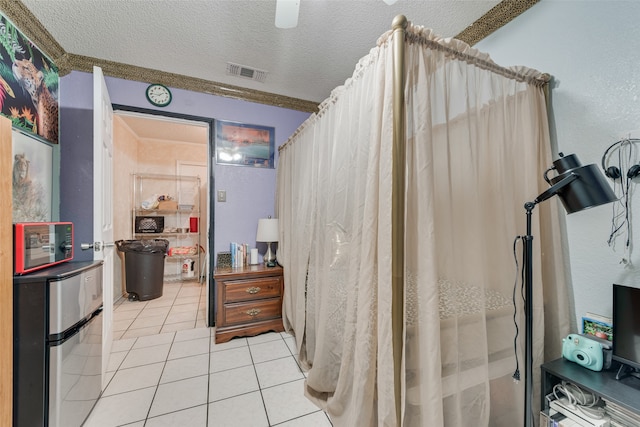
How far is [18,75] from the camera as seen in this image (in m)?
1.81

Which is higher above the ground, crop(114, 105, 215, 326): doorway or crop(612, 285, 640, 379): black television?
crop(114, 105, 215, 326): doorway

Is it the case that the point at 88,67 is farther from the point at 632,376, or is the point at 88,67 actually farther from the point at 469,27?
the point at 632,376

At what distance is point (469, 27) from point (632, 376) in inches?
93.7

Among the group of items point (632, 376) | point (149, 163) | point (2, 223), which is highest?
point (149, 163)

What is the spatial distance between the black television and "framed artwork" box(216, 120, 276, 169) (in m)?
3.02

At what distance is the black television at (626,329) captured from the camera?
1067 mm

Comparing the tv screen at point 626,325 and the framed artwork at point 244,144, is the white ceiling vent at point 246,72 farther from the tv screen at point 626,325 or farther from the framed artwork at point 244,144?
the tv screen at point 626,325

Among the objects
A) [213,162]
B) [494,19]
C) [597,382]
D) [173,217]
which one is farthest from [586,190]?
[173,217]

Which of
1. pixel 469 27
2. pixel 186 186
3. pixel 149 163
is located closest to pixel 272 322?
pixel 469 27

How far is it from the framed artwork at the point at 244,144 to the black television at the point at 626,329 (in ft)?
9.89

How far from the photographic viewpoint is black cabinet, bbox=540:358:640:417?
3.22 feet

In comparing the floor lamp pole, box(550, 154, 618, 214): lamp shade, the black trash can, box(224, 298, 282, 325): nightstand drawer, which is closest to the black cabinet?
the floor lamp pole

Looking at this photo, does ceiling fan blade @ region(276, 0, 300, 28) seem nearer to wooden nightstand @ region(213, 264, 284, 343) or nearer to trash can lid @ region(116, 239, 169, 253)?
wooden nightstand @ region(213, 264, 284, 343)

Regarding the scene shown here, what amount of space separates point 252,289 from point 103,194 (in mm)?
1477
